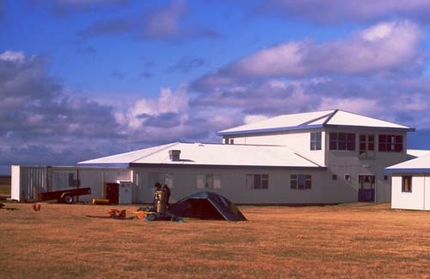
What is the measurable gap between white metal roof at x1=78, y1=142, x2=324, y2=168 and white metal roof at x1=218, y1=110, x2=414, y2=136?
223 centimetres

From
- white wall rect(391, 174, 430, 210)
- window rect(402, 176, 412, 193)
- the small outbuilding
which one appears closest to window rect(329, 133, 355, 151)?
the small outbuilding

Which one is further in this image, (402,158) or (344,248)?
Result: (402,158)

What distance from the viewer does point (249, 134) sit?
2458 inches

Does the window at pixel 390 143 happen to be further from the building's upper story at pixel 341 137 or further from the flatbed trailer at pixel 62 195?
the flatbed trailer at pixel 62 195

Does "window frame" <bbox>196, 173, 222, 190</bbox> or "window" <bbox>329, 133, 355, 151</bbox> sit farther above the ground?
"window" <bbox>329, 133, 355, 151</bbox>

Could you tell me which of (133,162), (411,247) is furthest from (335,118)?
(411,247)

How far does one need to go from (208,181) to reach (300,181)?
23.2 ft

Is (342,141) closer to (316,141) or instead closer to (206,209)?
(316,141)

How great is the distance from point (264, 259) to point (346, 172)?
39.0m

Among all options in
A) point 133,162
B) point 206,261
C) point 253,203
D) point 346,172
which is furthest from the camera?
point 346,172

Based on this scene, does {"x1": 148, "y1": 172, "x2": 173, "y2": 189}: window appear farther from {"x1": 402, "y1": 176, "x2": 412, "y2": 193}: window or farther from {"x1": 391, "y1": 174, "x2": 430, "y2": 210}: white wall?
{"x1": 402, "y1": 176, "x2": 412, "y2": 193}: window

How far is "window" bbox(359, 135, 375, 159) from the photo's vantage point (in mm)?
55719

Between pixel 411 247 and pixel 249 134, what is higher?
pixel 249 134

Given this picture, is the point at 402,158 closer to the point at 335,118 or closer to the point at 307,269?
the point at 335,118
